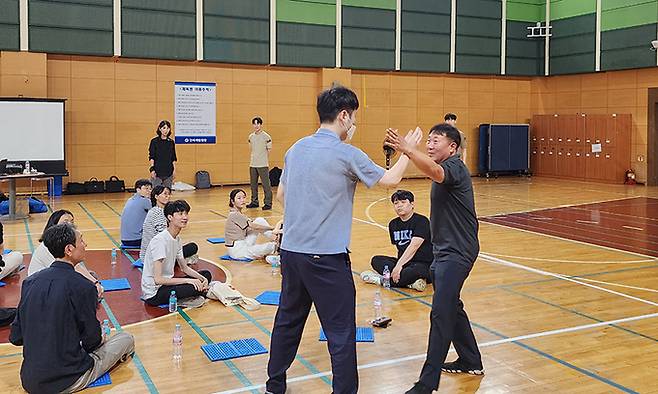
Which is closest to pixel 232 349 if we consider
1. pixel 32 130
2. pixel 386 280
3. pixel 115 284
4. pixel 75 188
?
pixel 386 280

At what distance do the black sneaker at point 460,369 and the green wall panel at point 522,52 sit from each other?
22255 mm

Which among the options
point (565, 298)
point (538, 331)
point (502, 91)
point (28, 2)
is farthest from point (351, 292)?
point (502, 91)

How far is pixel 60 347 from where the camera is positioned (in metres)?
4.82

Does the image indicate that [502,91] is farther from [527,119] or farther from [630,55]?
[630,55]

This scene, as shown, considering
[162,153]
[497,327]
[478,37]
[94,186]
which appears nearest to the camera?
[497,327]

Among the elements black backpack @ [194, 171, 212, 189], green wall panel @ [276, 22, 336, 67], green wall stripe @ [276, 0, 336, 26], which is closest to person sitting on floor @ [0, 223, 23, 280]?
black backpack @ [194, 171, 212, 189]

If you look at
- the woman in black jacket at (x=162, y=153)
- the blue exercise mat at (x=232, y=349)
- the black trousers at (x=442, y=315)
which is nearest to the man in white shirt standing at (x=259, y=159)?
the woman in black jacket at (x=162, y=153)

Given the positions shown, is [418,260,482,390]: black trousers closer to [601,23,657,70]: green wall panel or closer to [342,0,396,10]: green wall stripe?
[342,0,396,10]: green wall stripe

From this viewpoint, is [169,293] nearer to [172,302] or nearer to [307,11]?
[172,302]

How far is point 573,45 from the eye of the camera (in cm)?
2486

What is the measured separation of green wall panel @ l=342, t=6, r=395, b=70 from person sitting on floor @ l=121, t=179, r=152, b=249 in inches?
535

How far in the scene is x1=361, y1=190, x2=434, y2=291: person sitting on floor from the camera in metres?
8.23

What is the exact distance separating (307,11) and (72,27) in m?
7.37

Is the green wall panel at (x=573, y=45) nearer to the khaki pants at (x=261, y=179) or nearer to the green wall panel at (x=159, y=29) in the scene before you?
the green wall panel at (x=159, y=29)
